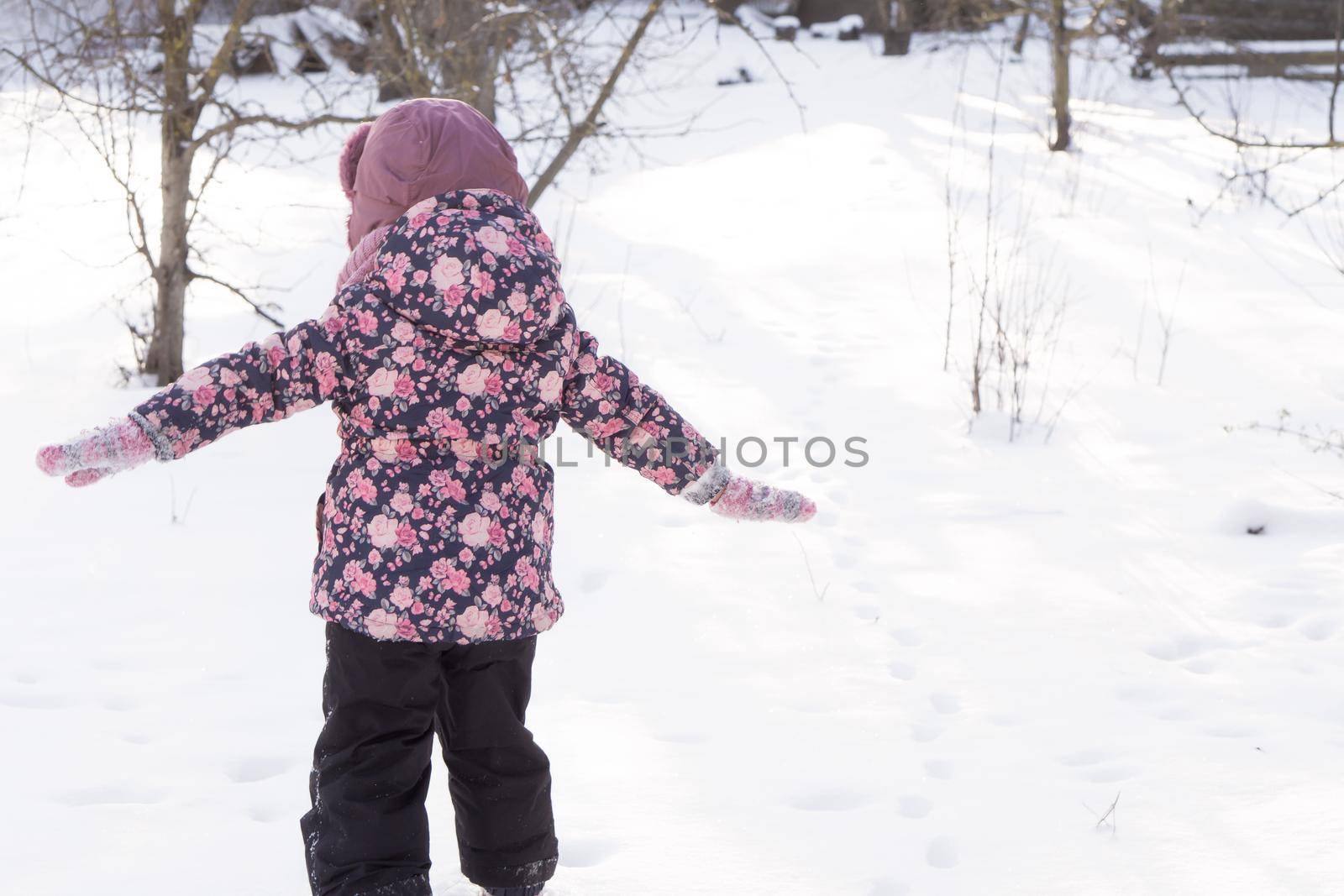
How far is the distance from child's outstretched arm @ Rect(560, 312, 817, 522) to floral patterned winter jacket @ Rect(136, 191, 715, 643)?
88 mm

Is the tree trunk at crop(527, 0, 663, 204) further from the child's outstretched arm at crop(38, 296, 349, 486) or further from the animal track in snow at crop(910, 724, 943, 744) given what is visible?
the child's outstretched arm at crop(38, 296, 349, 486)

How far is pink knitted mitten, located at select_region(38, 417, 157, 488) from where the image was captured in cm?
169

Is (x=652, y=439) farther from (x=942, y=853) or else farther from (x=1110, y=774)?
(x=1110, y=774)

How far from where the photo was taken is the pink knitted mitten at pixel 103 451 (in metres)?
1.69

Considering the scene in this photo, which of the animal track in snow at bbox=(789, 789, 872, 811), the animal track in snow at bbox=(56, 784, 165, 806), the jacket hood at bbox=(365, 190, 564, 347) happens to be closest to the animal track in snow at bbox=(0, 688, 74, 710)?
the animal track in snow at bbox=(56, 784, 165, 806)

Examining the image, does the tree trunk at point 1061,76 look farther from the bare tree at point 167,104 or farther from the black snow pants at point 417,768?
the black snow pants at point 417,768

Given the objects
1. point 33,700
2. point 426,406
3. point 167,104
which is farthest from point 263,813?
point 167,104

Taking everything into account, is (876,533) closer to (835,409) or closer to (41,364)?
(835,409)

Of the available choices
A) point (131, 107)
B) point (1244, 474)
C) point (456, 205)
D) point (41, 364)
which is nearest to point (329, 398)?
point (456, 205)

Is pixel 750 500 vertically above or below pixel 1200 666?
above

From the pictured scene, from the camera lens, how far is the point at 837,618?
11.3ft

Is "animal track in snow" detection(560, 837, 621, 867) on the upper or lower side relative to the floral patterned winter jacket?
lower

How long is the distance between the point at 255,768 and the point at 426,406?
115 centimetres

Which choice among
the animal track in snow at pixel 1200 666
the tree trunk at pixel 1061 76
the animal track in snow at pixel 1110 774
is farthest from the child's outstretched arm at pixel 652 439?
the tree trunk at pixel 1061 76
